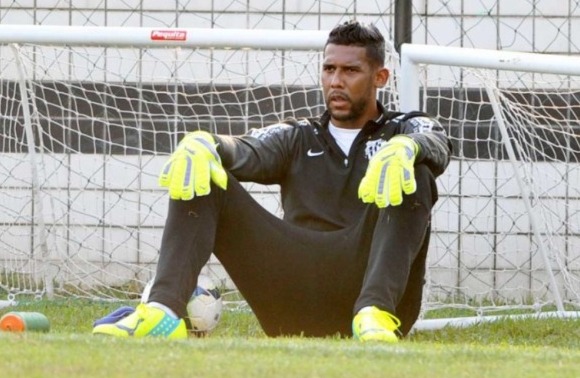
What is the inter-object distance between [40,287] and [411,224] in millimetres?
3919

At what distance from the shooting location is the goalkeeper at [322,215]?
516 centimetres

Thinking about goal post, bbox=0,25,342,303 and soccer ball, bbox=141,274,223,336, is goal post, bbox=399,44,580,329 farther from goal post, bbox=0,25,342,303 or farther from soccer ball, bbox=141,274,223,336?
soccer ball, bbox=141,274,223,336

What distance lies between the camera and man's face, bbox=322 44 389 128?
5902 mm

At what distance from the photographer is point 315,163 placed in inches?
229

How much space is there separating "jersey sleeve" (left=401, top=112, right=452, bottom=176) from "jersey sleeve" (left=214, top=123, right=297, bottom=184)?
1.59 feet

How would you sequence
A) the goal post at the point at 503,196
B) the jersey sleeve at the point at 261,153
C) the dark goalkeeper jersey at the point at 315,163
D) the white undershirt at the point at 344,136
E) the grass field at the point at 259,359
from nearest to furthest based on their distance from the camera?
the grass field at the point at 259,359
the jersey sleeve at the point at 261,153
the dark goalkeeper jersey at the point at 315,163
the white undershirt at the point at 344,136
the goal post at the point at 503,196

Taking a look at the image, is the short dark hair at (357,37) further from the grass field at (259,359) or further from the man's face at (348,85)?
the grass field at (259,359)

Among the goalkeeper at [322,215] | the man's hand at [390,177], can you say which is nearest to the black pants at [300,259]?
the goalkeeper at [322,215]

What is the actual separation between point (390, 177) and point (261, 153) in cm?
75

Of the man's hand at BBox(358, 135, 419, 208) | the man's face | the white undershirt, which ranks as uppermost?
the man's face

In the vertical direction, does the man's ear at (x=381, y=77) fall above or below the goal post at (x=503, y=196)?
above

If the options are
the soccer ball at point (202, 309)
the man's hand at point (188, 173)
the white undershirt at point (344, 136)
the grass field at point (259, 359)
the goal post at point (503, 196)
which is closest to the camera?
the grass field at point (259, 359)

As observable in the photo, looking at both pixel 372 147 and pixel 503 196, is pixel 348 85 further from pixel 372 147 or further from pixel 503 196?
pixel 503 196

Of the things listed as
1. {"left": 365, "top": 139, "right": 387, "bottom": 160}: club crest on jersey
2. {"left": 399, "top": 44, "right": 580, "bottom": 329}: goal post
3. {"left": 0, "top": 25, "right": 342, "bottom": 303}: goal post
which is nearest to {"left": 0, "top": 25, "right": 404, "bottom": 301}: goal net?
{"left": 0, "top": 25, "right": 342, "bottom": 303}: goal post
